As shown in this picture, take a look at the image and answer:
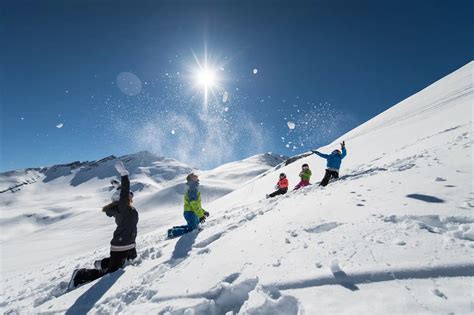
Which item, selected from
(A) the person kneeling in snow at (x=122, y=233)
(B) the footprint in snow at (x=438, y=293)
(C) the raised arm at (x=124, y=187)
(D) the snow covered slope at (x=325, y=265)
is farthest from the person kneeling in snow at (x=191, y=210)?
(B) the footprint in snow at (x=438, y=293)

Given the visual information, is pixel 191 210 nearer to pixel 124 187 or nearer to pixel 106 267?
pixel 124 187

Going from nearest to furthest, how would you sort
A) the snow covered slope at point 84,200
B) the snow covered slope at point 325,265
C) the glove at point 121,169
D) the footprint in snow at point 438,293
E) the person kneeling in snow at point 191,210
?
the footprint in snow at point 438,293 < the snow covered slope at point 325,265 < the glove at point 121,169 < the person kneeling in snow at point 191,210 < the snow covered slope at point 84,200

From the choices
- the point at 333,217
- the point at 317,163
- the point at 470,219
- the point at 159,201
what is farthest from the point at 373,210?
the point at 159,201

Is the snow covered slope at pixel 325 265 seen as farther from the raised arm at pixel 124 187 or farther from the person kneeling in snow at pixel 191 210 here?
the person kneeling in snow at pixel 191 210

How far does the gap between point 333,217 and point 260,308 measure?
2.93 metres

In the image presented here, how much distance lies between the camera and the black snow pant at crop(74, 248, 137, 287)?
6.02m

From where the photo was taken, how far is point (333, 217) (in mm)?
5594

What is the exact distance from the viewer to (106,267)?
658cm

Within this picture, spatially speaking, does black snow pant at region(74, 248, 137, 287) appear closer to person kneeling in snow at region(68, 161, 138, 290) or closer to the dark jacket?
person kneeling in snow at region(68, 161, 138, 290)

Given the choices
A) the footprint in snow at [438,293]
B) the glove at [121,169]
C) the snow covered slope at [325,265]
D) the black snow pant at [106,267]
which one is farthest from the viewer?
the glove at [121,169]

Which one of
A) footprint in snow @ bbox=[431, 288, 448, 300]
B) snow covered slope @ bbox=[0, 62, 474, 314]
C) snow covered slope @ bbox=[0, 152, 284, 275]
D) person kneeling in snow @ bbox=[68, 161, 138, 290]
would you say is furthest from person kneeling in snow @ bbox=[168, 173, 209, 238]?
snow covered slope @ bbox=[0, 152, 284, 275]

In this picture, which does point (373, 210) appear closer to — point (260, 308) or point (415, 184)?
point (415, 184)

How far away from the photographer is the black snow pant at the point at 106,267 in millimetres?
6020

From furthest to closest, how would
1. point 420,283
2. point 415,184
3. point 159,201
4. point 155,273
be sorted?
point 159,201, point 415,184, point 155,273, point 420,283
